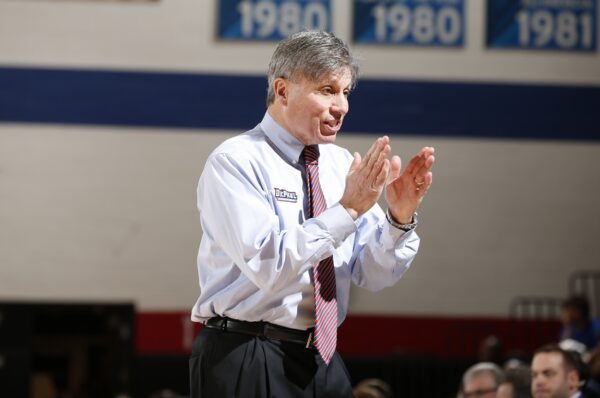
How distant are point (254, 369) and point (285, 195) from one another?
1.35ft

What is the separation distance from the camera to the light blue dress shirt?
2297 millimetres

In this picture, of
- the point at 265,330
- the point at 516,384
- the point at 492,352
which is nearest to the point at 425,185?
the point at 265,330

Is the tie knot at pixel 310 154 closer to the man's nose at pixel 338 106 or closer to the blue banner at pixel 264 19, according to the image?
the man's nose at pixel 338 106

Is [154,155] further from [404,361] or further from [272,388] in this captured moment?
[272,388]

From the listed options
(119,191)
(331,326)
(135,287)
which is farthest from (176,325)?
(331,326)

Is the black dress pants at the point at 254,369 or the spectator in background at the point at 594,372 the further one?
the spectator in background at the point at 594,372

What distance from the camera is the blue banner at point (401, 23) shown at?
419 inches

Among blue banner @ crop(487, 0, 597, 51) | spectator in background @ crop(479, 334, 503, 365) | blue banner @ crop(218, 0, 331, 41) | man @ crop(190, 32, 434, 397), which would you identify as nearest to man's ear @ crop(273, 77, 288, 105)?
man @ crop(190, 32, 434, 397)

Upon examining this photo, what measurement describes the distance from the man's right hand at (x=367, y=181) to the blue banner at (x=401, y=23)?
8432 mm

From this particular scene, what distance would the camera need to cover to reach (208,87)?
417 inches

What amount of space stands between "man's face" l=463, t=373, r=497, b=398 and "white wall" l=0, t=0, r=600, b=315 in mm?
4811

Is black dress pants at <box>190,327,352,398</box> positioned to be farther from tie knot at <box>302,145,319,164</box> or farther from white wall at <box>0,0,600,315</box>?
white wall at <box>0,0,600,315</box>

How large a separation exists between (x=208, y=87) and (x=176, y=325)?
2.43 metres

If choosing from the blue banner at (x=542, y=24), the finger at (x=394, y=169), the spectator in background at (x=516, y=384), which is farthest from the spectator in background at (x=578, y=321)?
the finger at (x=394, y=169)
